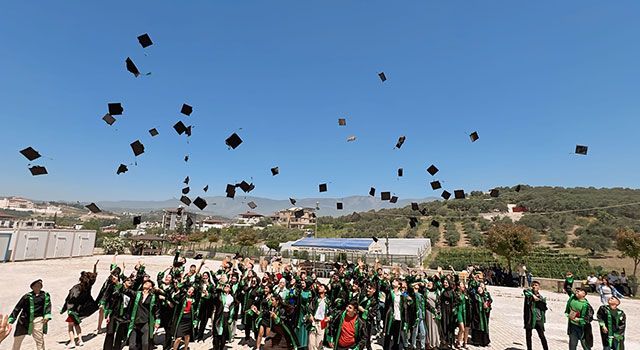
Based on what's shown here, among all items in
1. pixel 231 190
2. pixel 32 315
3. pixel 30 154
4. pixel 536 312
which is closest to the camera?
pixel 32 315

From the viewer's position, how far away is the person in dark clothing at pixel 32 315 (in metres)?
6.44

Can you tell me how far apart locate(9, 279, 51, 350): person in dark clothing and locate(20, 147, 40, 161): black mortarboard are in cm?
515

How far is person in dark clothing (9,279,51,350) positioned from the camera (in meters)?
6.44

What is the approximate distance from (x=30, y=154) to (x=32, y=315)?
225 inches

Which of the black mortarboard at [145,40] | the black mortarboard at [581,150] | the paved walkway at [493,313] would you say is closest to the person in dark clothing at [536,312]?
the paved walkway at [493,313]

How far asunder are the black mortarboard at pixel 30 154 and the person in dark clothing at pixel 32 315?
5.15 meters

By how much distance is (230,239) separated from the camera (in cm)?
6150

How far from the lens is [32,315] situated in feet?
21.3

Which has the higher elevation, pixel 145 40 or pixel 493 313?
pixel 145 40

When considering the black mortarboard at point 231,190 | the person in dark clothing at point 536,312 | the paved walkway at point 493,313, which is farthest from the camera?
the black mortarboard at point 231,190

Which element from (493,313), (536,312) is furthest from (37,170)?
(493,313)

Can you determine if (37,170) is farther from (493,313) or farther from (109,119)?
(493,313)

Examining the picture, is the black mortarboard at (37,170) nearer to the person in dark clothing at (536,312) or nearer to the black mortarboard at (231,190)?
the black mortarboard at (231,190)

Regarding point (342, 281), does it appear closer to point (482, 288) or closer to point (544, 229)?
point (482, 288)
